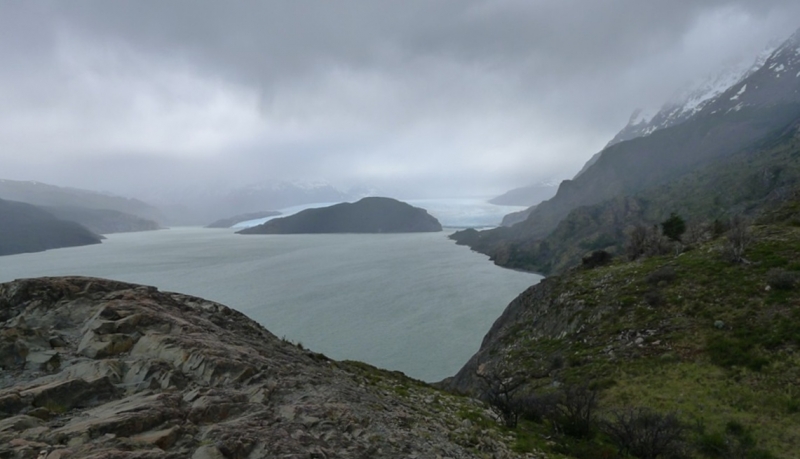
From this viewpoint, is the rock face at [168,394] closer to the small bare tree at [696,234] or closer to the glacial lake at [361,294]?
the glacial lake at [361,294]

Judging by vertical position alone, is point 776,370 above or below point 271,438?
below

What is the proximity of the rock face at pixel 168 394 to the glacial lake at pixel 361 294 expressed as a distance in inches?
1352

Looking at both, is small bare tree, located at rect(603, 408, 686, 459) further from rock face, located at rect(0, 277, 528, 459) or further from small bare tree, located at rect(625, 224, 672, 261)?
small bare tree, located at rect(625, 224, 672, 261)

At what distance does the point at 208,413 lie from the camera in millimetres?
8227

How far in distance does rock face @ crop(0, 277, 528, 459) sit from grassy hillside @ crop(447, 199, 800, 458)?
5556 mm

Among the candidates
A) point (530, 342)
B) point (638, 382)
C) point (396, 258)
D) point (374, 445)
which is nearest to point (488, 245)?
point (396, 258)

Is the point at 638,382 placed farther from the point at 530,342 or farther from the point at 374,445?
the point at 374,445

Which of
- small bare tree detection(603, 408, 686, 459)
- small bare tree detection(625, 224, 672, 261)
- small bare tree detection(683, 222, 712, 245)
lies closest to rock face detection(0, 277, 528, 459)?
small bare tree detection(603, 408, 686, 459)

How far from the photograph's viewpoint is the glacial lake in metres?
52.4

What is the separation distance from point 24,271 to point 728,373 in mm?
168419

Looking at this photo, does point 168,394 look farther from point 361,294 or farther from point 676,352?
point 361,294

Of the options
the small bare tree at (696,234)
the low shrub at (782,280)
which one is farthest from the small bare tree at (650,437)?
the small bare tree at (696,234)

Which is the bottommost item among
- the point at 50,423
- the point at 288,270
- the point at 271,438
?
the point at 288,270

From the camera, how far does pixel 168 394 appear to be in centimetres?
841
